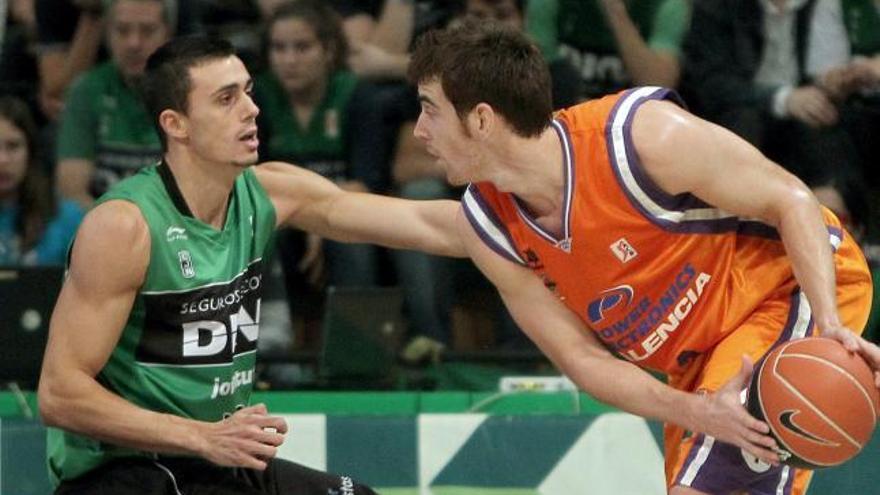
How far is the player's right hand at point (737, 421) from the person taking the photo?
4.22 meters

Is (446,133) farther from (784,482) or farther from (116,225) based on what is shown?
(784,482)

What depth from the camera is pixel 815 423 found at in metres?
4.22

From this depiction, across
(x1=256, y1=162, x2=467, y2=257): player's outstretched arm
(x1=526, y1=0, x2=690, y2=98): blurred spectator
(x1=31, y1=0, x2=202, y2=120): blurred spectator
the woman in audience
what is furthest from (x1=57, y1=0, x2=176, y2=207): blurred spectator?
(x1=256, y1=162, x2=467, y2=257): player's outstretched arm

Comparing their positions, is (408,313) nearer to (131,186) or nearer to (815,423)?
(131,186)

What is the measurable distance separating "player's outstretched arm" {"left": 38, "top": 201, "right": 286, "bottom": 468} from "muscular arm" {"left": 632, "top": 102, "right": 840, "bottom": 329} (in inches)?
46.6

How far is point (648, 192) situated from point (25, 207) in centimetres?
342

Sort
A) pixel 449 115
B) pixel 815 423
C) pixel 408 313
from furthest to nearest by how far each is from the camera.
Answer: pixel 408 313
pixel 449 115
pixel 815 423

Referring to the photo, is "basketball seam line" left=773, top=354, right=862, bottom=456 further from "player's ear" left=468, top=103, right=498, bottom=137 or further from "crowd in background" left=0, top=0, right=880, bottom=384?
"crowd in background" left=0, top=0, right=880, bottom=384

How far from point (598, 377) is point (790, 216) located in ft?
2.19

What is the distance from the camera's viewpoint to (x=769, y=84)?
288 inches

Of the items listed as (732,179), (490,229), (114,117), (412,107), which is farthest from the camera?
(412,107)

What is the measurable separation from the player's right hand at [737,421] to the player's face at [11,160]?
379 centimetres

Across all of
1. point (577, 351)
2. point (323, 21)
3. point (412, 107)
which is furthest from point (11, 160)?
point (577, 351)

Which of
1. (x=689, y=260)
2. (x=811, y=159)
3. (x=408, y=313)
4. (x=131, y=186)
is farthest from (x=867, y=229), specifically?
(x=131, y=186)
